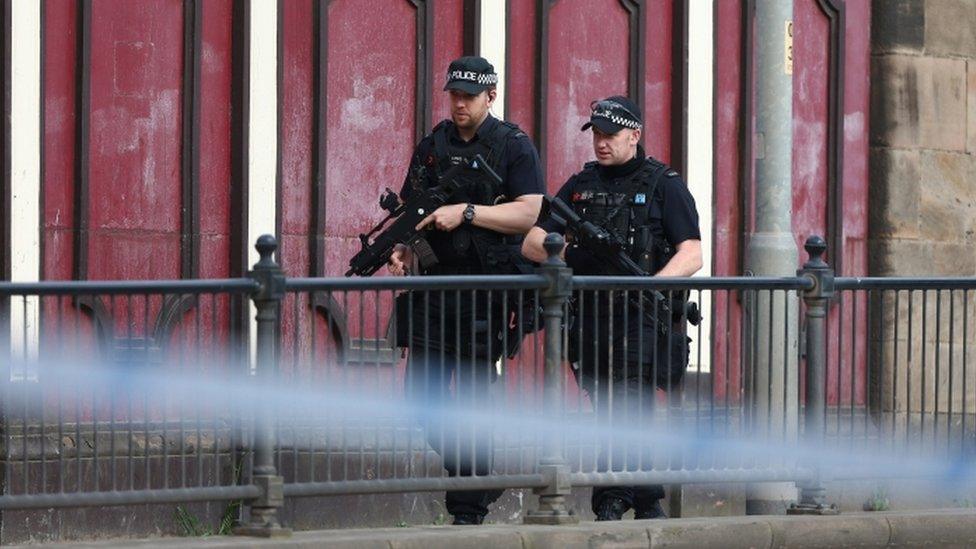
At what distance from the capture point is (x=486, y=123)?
10.9 metres

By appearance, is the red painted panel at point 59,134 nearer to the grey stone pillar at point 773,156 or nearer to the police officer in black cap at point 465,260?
the police officer in black cap at point 465,260

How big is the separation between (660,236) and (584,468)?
1.14 m

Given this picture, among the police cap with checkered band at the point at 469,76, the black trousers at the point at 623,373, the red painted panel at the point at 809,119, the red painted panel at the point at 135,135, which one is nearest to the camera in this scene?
the black trousers at the point at 623,373

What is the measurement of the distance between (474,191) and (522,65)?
3035 millimetres

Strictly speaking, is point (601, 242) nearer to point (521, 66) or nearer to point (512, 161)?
point (512, 161)

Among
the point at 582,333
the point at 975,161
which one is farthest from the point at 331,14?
the point at 975,161

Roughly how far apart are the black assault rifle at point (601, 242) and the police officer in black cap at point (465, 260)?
0.14 metres

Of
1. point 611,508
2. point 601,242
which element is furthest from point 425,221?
point 611,508

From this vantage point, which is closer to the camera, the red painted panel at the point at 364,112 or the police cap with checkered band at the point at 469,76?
the police cap with checkered band at the point at 469,76

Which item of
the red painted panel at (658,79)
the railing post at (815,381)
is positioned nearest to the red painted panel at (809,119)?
the red painted panel at (658,79)

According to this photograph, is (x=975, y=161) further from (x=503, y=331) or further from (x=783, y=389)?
(x=503, y=331)

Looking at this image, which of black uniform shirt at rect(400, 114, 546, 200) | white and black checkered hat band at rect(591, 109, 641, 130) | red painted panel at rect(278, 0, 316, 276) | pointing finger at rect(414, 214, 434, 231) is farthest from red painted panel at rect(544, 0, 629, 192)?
pointing finger at rect(414, 214, 434, 231)

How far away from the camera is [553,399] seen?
1037cm

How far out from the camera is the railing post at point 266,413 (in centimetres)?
953
